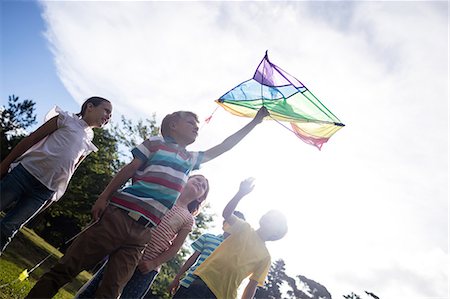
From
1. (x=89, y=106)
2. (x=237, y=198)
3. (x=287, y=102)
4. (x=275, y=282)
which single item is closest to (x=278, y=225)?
(x=237, y=198)

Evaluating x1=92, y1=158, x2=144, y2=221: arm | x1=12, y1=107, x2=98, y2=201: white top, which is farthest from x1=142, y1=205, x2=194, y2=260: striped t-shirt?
x1=12, y1=107, x2=98, y2=201: white top

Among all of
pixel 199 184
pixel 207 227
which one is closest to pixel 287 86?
pixel 199 184

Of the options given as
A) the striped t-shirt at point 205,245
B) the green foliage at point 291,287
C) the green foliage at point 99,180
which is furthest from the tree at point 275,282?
the striped t-shirt at point 205,245

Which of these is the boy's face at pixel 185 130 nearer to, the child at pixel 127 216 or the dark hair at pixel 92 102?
the child at pixel 127 216

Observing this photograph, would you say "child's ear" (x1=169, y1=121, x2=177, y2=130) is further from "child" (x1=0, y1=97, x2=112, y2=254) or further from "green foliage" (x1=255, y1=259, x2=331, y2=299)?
"green foliage" (x1=255, y1=259, x2=331, y2=299)

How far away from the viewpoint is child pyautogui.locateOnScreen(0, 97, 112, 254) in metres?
2.79

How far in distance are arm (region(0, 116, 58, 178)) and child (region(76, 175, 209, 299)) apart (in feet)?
4.10

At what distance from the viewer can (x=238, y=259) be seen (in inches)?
123

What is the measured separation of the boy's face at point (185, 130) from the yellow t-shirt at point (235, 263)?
112 cm

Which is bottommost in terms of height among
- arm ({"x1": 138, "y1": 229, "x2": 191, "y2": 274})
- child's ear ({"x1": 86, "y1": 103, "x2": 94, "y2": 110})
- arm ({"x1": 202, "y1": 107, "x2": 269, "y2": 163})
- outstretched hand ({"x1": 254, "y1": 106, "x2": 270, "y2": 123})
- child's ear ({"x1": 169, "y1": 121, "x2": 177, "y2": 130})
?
arm ({"x1": 138, "y1": 229, "x2": 191, "y2": 274})

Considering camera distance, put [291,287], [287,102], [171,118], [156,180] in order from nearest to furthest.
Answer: [156,180]
[171,118]
[287,102]
[291,287]

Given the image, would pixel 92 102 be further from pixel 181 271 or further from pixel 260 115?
pixel 181 271

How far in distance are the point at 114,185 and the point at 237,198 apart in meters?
1.41

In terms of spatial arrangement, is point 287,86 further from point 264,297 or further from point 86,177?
point 264,297
